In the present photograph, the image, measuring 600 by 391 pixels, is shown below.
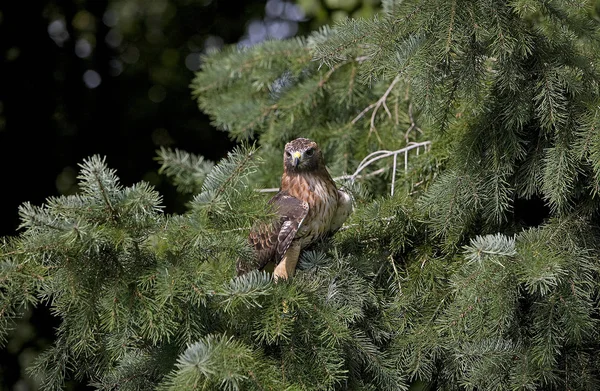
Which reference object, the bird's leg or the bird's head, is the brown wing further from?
the bird's head

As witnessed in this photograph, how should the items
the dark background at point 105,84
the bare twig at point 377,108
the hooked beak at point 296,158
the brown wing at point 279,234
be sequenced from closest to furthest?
1. the brown wing at point 279,234
2. the hooked beak at point 296,158
3. the bare twig at point 377,108
4. the dark background at point 105,84

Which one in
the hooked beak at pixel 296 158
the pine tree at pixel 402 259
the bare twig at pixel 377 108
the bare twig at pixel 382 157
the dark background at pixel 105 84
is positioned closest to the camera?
the pine tree at pixel 402 259

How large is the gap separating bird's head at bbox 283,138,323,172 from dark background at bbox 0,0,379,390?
185 cm

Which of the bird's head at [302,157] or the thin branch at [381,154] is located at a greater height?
the bird's head at [302,157]

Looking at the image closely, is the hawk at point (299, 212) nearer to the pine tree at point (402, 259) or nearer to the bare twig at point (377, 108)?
the pine tree at point (402, 259)

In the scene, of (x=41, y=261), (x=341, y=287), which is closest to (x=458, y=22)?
(x=341, y=287)

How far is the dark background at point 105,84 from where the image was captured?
5047 millimetres

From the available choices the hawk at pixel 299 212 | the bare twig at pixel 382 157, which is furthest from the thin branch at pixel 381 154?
the hawk at pixel 299 212

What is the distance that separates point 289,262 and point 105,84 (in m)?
A: 3.34

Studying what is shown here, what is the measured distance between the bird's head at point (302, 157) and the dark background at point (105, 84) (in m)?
1.85

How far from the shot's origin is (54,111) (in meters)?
5.35

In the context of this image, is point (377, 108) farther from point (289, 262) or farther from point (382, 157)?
point (289, 262)

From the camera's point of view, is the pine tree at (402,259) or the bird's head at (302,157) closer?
the pine tree at (402,259)

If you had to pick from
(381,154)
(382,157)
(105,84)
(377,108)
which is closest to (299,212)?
(382,157)
